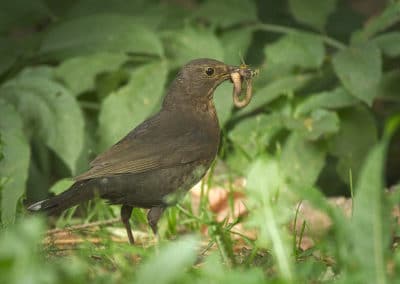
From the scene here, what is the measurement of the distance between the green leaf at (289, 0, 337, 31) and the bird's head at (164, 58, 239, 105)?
1.34 m

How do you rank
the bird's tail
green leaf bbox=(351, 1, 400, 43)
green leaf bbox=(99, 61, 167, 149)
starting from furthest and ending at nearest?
green leaf bbox=(99, 61, 167, 149)
green leaf bbox=(351, 1, 400, 43)
the bird's tail

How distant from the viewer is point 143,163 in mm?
4387

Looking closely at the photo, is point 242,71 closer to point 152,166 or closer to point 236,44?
point 152,166

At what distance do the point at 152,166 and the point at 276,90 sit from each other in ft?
5.46

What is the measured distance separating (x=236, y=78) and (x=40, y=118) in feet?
4.51

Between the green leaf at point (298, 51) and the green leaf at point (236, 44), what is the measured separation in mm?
210

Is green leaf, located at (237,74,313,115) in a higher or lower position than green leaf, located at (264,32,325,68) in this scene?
lower

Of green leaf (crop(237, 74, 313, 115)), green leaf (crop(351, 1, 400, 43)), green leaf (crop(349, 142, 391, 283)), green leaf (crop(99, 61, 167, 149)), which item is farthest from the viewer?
green leaf (crop(237, 74, 313, 115))

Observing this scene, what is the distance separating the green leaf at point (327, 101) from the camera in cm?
571

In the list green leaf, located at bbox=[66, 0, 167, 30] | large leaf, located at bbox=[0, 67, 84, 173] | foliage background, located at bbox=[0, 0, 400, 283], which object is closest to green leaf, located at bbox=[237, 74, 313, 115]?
foliage background, located at bbox=[0, 0, 400, 283]

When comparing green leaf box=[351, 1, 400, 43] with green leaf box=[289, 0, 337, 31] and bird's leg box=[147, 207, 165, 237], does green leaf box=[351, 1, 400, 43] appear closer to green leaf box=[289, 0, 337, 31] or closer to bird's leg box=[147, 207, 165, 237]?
green leaf box=[289, 0, 337, 31]

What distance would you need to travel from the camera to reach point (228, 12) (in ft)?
20.3

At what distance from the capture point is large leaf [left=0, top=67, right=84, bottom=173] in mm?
5430

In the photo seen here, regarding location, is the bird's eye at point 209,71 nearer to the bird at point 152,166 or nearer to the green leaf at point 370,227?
the bird at point 152,166
